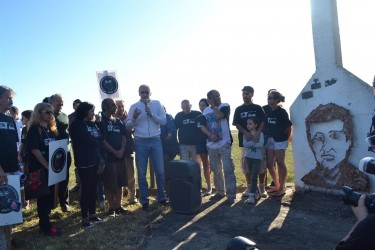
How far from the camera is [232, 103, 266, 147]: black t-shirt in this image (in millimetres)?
6699

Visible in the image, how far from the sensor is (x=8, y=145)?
4.71 meters

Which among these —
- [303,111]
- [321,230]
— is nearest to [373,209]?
[321,230]

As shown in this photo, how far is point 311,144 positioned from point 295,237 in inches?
103

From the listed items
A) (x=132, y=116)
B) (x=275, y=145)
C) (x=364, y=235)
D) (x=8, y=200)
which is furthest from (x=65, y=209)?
(x=364, y=235)

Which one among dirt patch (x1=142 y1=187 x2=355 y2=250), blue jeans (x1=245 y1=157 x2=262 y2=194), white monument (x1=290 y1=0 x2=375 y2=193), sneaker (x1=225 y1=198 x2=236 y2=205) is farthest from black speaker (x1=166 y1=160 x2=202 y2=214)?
white monument (x1=290 y1=0 x2=375 y2=193)

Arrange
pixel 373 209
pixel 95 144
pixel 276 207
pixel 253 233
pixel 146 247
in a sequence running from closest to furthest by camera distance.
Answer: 1. pixel 373 209
2. pixel 146 247
3. pixel 253 233
4. pixel 95 144
5. pixel 276 207

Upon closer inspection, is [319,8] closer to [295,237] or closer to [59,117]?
[295,237]

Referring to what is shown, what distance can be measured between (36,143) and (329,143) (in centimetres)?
532

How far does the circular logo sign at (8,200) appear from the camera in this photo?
4.40 metres

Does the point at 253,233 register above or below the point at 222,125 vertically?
below

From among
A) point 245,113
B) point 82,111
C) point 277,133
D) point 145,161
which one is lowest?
point 145,161

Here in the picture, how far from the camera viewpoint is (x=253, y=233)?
502 centimetres

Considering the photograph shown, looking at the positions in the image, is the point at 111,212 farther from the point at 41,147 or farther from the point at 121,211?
the point at 41,147

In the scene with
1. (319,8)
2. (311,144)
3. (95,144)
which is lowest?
(311,144)
